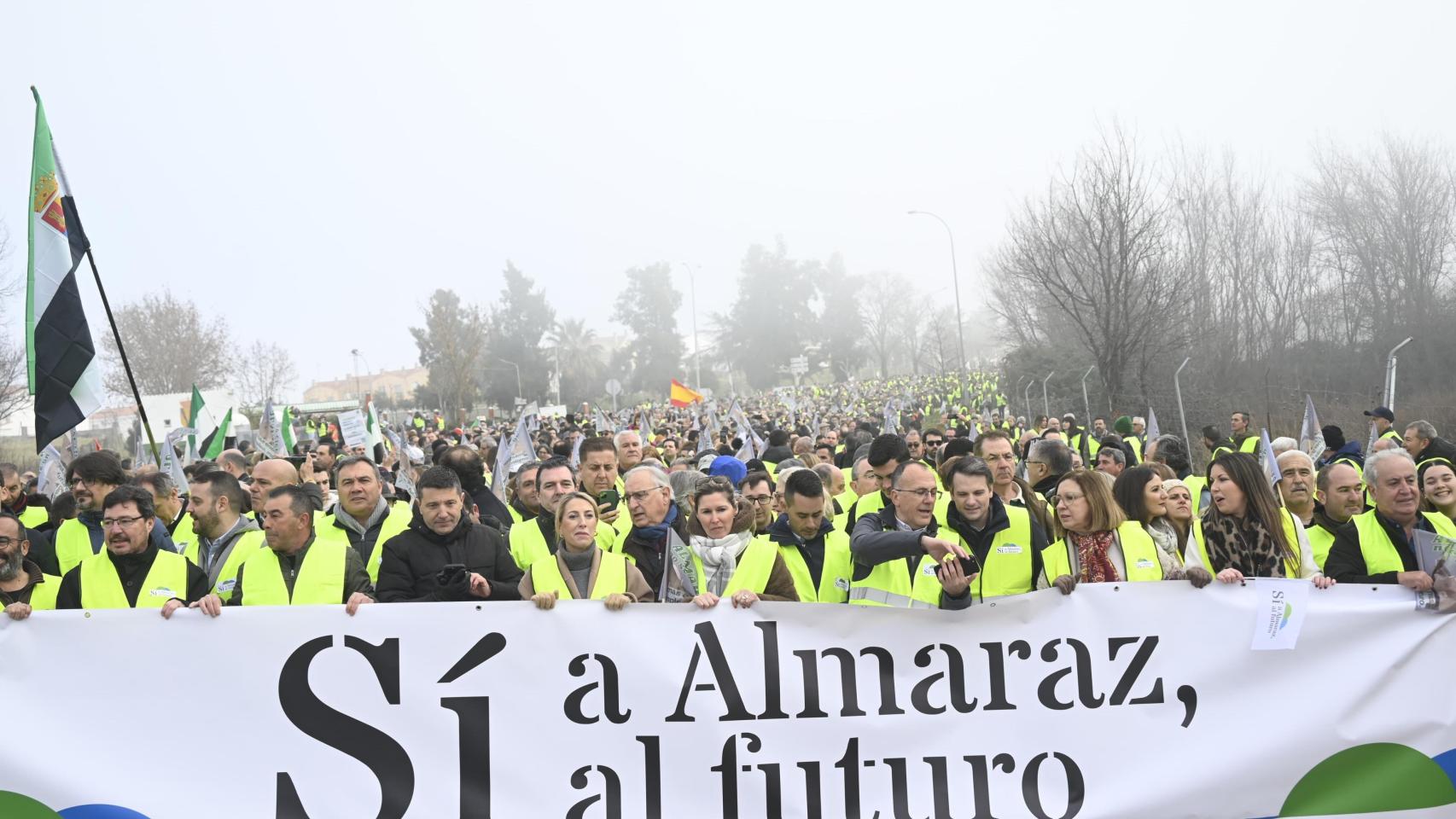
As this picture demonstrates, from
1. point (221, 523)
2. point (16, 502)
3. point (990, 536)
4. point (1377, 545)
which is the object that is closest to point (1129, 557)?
point (990, 536)

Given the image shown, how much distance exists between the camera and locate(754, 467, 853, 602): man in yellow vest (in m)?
5.91

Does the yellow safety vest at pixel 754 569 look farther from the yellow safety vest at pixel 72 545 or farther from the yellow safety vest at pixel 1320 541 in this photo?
the yellow safety vest at pixel 72 545

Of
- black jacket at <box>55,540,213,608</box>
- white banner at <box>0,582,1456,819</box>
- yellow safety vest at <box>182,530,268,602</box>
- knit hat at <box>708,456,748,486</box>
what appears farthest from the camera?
knit hat at <box>708,456,748,486</box>

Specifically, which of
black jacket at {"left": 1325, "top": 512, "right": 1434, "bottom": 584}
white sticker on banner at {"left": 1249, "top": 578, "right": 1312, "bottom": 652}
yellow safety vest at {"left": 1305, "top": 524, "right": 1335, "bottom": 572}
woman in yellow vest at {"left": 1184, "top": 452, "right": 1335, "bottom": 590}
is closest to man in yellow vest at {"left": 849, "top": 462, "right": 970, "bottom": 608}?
woman in yellow vest at {"left": 1184, "top": 452, "right": 1335, "bottom": 590}

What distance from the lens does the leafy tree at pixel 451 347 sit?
9056cm

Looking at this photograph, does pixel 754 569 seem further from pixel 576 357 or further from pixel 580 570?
pixel 576 357

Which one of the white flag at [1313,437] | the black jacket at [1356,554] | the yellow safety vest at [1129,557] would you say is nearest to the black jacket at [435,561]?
the yellow safety vest at [1129,557]

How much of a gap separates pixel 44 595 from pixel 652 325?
108486 mm

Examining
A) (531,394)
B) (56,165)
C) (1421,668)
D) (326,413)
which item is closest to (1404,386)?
(1421,668)

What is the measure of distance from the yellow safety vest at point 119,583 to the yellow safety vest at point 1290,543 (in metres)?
4.82

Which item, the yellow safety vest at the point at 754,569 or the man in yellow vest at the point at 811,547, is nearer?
the yellow safety vest at the point at 754,569

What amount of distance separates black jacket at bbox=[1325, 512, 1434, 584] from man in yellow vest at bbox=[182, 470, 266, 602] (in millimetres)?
5439

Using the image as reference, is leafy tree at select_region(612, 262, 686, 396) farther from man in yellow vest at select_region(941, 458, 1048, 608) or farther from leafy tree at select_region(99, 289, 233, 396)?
man in yellow vest at select_region(941, 458, 1048, 608)

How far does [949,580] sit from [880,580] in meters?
0.64
